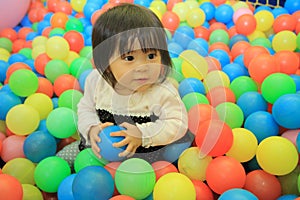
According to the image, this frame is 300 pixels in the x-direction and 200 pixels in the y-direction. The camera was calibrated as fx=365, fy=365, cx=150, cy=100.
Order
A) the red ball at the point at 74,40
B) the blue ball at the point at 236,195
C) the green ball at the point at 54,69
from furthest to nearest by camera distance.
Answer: the red ball at the point at 74,40 → the green ball at the point at 54,69 → the blue ball at the point at 236,195

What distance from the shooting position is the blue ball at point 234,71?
129cm

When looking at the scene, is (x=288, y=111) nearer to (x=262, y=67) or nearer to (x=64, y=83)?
(x=262, y=67)

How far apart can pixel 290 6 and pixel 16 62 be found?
1221mm

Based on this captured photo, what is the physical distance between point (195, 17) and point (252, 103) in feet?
2.26

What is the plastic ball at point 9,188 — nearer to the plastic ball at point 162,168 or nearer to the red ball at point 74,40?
the plastic ball at point 162,168

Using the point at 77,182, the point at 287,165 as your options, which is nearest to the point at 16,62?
the point at 77,182

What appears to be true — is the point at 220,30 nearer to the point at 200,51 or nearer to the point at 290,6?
the point at 200,51

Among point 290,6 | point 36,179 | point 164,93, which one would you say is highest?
point 290,6

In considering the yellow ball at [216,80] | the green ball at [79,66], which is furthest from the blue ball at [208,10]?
the green ball at [79,66]

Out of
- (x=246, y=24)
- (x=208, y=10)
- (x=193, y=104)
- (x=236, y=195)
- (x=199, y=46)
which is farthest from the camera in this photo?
(x=208, y=10)

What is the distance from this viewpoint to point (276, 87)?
104 centimetres

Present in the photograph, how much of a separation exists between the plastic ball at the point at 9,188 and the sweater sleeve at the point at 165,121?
1.03 feet

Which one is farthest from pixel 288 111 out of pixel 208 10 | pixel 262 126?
pixel 208 10

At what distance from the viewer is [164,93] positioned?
3.15 ft
